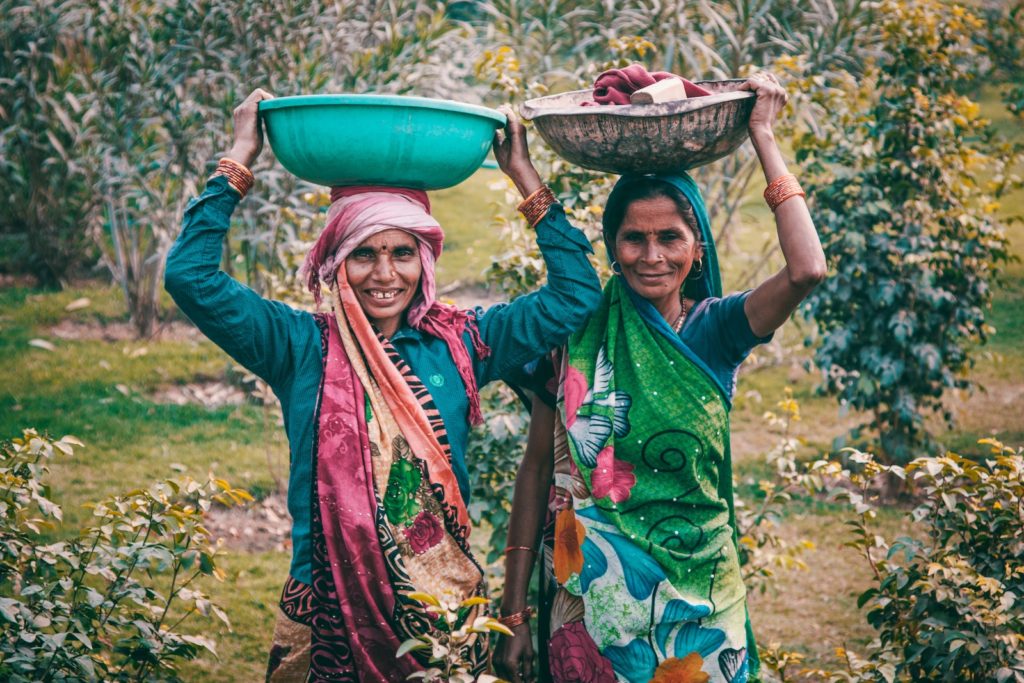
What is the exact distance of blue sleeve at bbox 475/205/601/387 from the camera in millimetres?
2574

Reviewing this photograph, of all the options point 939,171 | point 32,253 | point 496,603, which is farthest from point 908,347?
point 32,253

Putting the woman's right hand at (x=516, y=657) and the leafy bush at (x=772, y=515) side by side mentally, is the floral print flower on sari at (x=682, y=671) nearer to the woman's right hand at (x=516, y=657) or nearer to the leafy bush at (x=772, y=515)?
the woman's right hand at (x=516, y=657)

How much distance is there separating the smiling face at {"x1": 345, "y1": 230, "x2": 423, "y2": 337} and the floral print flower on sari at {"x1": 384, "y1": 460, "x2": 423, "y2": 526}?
1.26ft

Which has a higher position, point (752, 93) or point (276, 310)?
point (752, 93)

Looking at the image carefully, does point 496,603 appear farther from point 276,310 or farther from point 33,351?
point 33,351

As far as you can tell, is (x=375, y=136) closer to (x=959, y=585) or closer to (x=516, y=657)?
(x=516, y=657)

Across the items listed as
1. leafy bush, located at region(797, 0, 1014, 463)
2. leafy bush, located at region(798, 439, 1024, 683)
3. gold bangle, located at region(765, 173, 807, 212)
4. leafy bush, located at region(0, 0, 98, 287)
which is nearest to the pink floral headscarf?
gold bangle, located at region(765, 173, 807, 212)

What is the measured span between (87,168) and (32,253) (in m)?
1.60

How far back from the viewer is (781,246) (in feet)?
7.71

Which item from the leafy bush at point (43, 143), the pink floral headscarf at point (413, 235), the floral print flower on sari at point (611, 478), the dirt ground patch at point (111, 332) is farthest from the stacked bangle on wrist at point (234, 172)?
the dirt ground patch at point (111, 332)

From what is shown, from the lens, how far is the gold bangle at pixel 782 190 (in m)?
2.43

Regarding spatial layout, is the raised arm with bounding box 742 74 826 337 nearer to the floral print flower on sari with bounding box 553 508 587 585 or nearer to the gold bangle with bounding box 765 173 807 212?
the gold bangle with bounding box 765 173 807 212

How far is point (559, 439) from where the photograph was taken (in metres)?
2.63

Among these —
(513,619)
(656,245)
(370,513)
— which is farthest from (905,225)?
(370,513)
